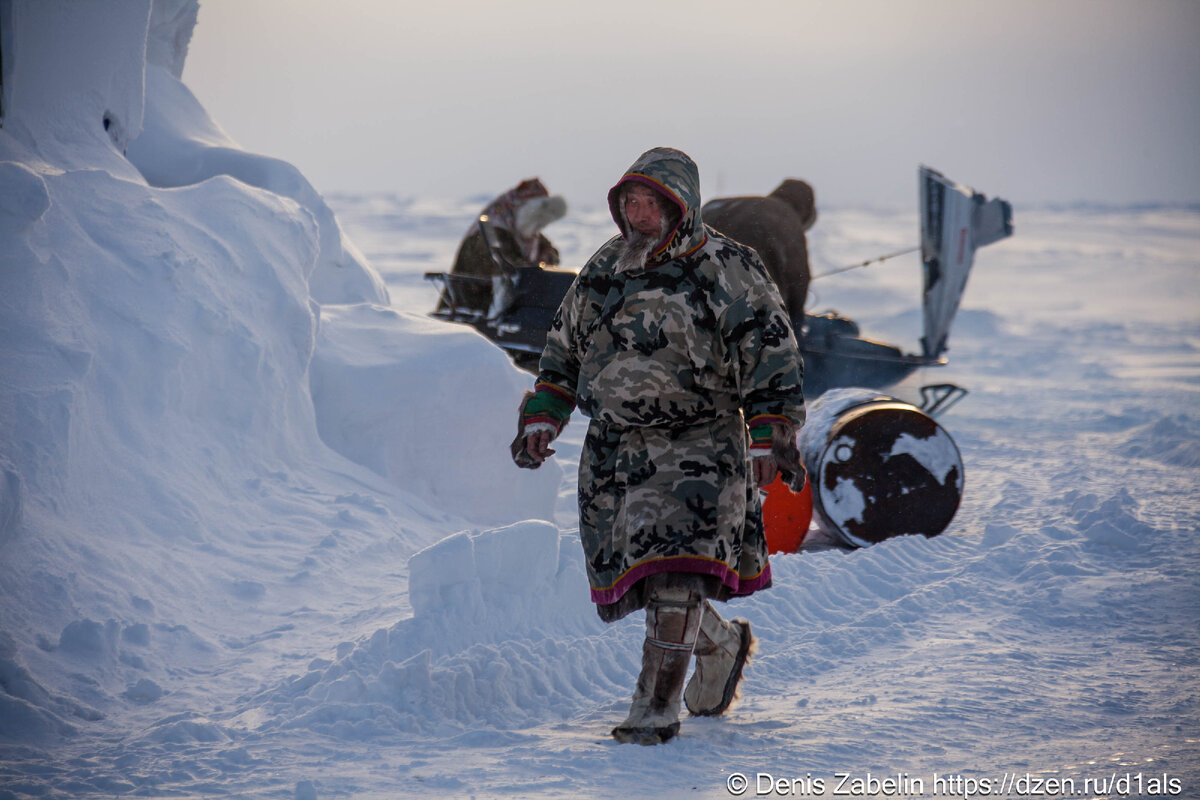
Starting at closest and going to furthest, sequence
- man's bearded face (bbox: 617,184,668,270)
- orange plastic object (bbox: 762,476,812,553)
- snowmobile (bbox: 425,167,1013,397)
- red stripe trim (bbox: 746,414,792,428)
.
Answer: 1. red stripe trim (bbox: 746,414,792,428)
2. man's bearded face (bbox: 617,184,668,270)
3. orange plastic object (bbox: 762,476,812,553)
4. snowmobile (bbox: 425,167,1013,397)

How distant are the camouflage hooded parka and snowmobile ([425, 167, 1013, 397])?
17.5 ft

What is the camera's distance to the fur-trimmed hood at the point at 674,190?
2510mm

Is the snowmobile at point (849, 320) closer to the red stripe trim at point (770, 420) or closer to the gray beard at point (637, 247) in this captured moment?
the gray beard at point (637, 247)

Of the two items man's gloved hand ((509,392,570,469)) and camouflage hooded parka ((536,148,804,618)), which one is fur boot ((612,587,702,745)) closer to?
camouflage hooded parka ((536,148,804,618))

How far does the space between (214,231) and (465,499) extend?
1.81 meters

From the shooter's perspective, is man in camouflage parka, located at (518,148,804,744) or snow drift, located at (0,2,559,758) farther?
snow drift, located at (0,2,559,758)

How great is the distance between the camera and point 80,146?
15.6ft

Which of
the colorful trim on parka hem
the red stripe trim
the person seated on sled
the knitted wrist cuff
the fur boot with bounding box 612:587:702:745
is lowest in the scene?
the fur boot with bounding box 612:587:702:745

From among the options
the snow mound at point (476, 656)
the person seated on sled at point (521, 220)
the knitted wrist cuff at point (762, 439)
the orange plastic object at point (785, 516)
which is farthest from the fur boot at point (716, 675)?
the person seated on sled at point (521, 220)

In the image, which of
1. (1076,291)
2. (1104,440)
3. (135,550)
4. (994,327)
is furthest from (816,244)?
(135,550)

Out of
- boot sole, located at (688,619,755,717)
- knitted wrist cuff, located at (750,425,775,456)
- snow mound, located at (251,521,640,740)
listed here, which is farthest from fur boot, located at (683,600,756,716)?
knitted wrist cuff, located at (750,425,775,456)

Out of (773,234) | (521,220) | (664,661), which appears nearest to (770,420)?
(664,661)

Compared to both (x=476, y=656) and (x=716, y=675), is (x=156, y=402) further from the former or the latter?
(x=716, y=675)

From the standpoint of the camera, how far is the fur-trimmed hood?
2.51m
